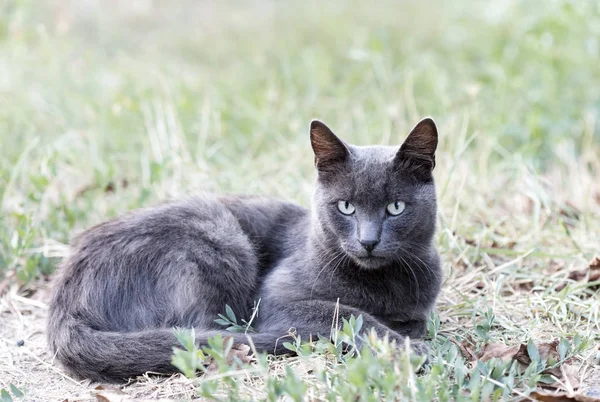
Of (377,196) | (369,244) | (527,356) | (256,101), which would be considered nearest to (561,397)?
(527,356)

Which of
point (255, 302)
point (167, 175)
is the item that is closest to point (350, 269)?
point (255, 302)

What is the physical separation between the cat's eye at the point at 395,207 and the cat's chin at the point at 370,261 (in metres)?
0.18

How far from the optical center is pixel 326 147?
8.89ft

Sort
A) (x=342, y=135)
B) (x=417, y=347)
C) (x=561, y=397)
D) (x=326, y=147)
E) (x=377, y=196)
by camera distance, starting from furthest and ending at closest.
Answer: (x=342, y=135), (x=326, y=147), (x=377, y=196), (x=417, y=347), (x=561, y=397)

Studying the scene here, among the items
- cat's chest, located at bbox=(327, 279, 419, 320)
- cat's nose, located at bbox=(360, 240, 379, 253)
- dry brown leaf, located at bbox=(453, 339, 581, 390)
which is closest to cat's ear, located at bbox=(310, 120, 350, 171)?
cat's nose, located at bbox=(360, 240, 379, 253)

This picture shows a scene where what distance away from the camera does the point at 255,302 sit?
112 inches

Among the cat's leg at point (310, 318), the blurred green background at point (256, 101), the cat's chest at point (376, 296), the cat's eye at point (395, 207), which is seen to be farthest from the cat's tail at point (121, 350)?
the blurred green background at point (256, 101)

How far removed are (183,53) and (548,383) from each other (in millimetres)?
5450

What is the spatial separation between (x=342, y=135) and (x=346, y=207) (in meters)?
2.26

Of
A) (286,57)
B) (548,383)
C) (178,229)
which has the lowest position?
(548,383)

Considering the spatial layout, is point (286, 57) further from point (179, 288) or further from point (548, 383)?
point (548, 383)

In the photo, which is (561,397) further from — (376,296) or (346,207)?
(346,207)

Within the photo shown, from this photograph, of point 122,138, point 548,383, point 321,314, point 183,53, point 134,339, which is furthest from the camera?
point 183,53

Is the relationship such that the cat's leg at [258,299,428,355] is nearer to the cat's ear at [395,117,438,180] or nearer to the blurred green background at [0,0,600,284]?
the cat's ear at [395,117,438,180]
